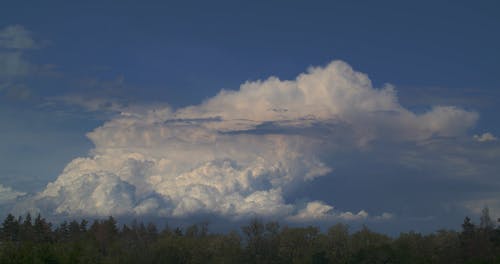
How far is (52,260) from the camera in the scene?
128125mm

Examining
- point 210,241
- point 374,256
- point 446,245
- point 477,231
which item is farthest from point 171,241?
point 477,231

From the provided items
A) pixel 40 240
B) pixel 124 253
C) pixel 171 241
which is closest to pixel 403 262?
pixel 171 241

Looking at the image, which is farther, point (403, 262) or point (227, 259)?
point (227, 259)

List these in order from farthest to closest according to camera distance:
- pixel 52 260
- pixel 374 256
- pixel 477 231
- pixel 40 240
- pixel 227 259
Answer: pixel 40 240 < pixel 477 231 < pixel 227 259 < pixel 374 256 < pixel 52 260

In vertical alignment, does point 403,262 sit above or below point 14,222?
below

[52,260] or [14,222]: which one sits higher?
[14,222]

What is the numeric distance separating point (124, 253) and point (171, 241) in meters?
13.8

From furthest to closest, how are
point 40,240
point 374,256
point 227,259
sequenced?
point 40,240 < point 227,259 < point 374,256

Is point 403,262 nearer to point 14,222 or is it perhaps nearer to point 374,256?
point 374,256

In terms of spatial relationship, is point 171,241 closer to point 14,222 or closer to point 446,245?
point 14,222

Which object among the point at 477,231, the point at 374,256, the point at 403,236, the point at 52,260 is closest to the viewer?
the point at 52,260

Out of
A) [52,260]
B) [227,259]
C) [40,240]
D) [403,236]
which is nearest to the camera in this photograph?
[52,260]

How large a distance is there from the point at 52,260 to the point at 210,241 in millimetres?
49533

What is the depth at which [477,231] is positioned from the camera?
181 metres
